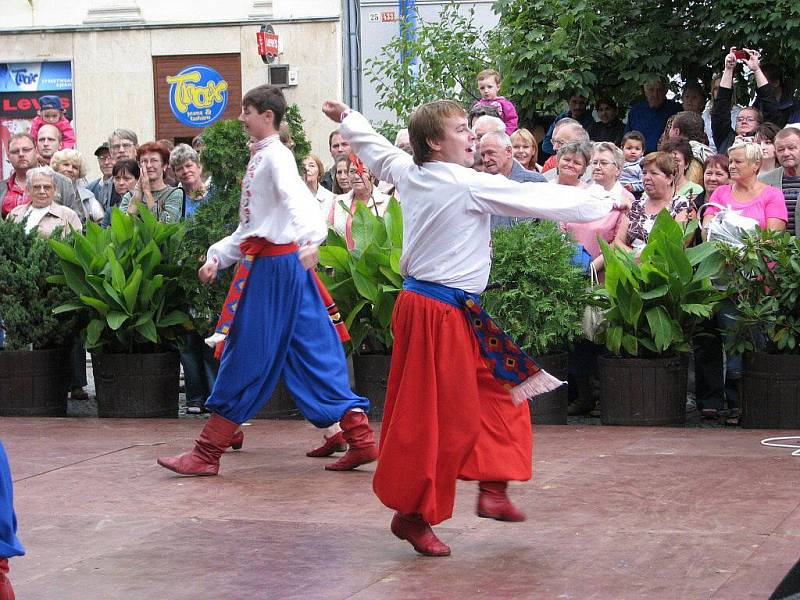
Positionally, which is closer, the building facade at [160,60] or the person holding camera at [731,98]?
the person holding camera at [731,98]

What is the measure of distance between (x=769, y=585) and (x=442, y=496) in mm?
1279

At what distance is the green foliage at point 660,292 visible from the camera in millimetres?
8500

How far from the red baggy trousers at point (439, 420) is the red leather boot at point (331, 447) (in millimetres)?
2096

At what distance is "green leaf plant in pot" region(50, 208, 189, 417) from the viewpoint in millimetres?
9406

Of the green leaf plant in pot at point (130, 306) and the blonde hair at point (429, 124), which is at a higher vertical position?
the blonde hair at point (429, 124)

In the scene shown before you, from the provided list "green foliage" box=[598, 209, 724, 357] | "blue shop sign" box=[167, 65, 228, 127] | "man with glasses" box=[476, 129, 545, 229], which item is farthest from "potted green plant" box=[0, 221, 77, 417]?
"blue shop sign" box=[167, 65, 228, 127]

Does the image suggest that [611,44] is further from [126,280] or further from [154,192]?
[126,280]

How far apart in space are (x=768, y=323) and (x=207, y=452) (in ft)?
11.6

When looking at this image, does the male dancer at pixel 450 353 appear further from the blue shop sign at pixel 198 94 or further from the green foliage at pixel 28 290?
the blue shop sign at pixel 198 94

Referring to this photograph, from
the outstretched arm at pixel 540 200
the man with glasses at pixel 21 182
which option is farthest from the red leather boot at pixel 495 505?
the man with glasses at pixel 21 182

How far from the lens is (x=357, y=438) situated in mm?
7219

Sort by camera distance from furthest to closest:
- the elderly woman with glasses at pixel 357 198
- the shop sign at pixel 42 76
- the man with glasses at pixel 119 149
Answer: the shop sign at pixel 42 76 < the man with glasses at pixel 119 149 < the elderly woman with glasses at pixel 357 198

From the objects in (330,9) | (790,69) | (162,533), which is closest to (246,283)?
(162,533)

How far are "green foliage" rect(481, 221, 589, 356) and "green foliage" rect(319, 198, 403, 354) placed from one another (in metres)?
0.65
